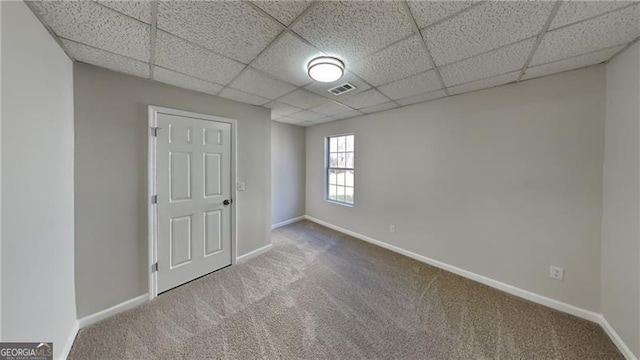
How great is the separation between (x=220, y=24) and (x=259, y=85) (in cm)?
96

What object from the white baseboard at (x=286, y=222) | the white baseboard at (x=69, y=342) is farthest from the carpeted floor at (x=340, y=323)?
the white baseboard at (x=286, y=222)

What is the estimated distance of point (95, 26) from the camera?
4.16ft

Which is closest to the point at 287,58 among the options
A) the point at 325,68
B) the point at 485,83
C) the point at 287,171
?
the point at 325,68

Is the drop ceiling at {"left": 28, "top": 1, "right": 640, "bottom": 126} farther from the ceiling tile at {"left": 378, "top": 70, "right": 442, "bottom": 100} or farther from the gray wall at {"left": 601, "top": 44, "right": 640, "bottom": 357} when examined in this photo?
the gray wall at {"left": 601, "top": 44, "right": 640, "bottom": 357}

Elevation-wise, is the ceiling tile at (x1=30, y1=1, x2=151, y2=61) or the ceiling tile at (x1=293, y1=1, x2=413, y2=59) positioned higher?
the ceiling tile at (x1=293, y1=1, x2=413, y2=59)

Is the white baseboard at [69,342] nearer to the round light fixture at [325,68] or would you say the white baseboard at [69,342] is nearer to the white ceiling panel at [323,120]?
the round light fixture at [325,68]

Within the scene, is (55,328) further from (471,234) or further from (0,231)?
(471,234)

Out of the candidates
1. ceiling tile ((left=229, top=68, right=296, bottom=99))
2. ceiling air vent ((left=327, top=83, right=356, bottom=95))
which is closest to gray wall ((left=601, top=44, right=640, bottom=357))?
ceiling air vent ((left=327, top=83, right=356, bottom=95))

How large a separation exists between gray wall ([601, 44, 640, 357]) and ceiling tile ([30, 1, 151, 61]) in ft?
11.0

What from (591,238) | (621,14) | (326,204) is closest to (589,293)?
(591,238)

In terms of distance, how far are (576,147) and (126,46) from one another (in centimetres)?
381

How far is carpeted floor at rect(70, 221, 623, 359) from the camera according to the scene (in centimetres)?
151

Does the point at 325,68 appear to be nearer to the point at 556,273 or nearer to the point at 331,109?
the point at 331,109

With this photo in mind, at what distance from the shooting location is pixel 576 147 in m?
1.83
